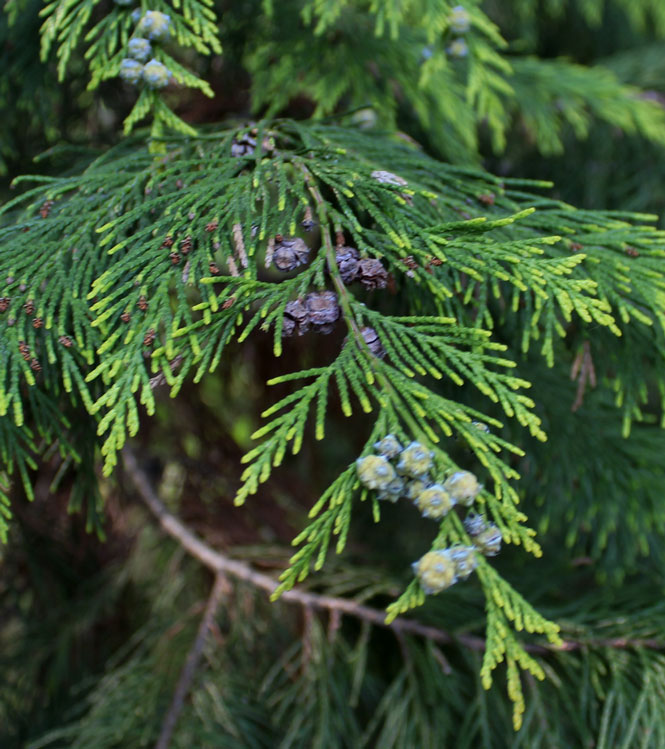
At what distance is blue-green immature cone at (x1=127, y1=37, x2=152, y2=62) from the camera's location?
3.12 feet

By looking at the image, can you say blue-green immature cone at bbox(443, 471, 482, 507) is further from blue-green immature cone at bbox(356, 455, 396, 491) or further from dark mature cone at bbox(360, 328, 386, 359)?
dark mature cone at bbox(360, 328, 386, 359)

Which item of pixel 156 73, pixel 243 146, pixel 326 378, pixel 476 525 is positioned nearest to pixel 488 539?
pixel 476 525

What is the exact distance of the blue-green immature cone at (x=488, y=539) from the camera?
75 cm

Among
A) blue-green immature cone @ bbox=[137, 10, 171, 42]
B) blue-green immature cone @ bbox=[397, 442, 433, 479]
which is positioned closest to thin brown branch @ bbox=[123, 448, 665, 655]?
blue-green immature cone @ bbox=[397, 442, 433, 479]

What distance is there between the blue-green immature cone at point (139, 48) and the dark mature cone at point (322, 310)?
1.44ft

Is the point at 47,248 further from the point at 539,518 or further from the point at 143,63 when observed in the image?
the point at 539,518

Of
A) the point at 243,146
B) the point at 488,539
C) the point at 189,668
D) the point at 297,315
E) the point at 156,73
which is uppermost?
the point at 156,73

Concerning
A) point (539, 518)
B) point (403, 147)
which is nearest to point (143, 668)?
point (539, 518)

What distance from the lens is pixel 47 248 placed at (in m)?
0.88

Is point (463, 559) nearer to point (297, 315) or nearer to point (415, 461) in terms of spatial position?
point (415, 461)

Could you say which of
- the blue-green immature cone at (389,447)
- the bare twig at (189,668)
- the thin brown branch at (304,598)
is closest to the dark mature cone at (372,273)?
the blue-green immature cone at (389,447)

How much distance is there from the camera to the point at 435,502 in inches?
28.6

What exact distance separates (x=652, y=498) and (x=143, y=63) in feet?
3.45

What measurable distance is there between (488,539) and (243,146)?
2.03ft
